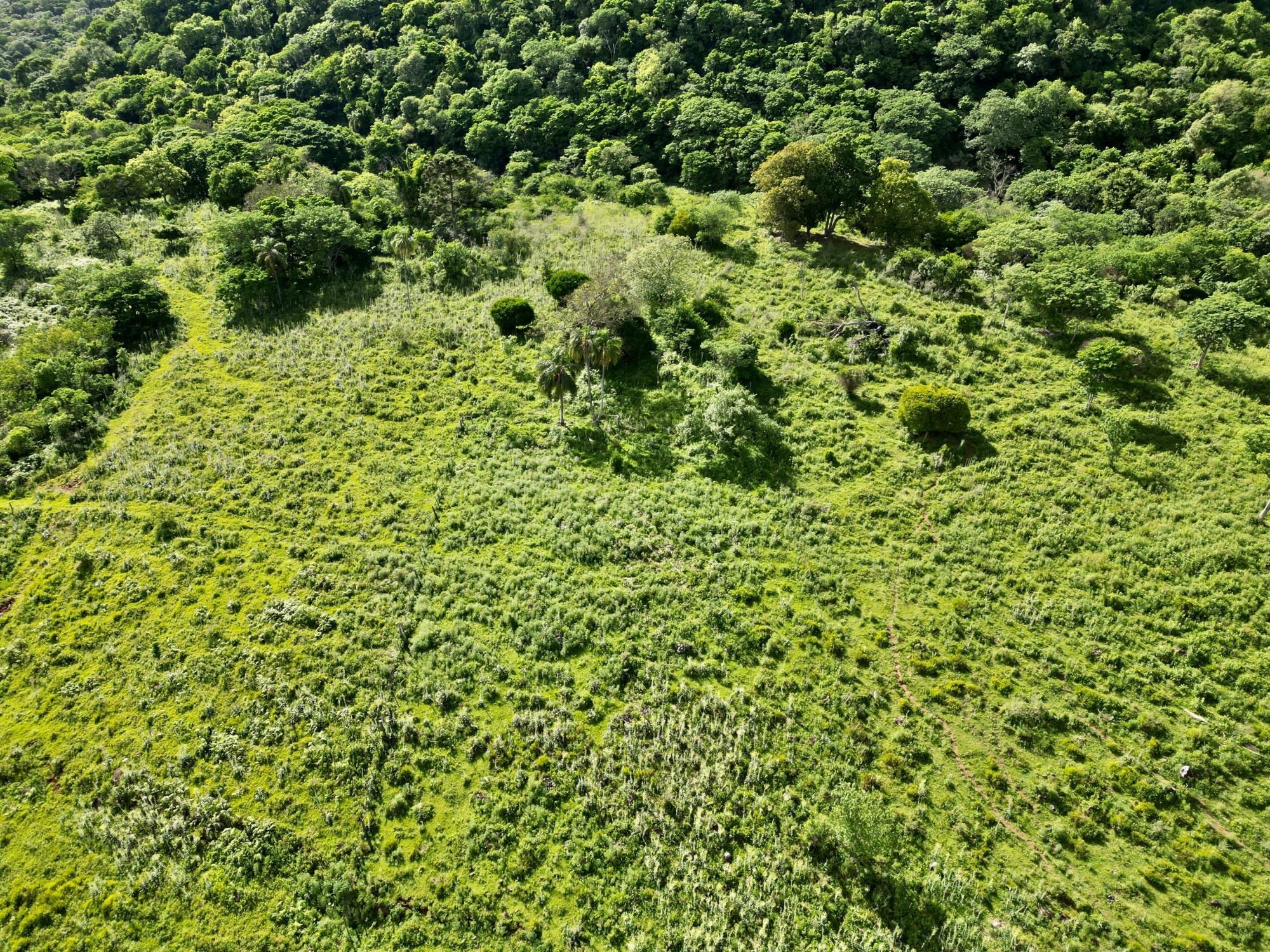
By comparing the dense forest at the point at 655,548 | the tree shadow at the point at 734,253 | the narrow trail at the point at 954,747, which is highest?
the tree shadow at the point at 734,253

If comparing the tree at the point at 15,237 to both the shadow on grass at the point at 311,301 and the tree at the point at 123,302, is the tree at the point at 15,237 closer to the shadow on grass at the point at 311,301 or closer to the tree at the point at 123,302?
the tree at the point at 123,302

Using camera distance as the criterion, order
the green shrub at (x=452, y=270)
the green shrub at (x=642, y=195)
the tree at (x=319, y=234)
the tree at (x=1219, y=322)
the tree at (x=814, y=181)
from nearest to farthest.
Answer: the tree at (x=1219, y=322)
the tree at (x=319, y=234)
the tree at (x=814, y=181)
the green shrub at (x=452, y=270)
the green shrub at (x=642, y=195)

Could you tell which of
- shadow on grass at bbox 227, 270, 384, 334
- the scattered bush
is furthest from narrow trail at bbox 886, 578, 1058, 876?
shadow on grass at bbox 227, 270, 384, 334

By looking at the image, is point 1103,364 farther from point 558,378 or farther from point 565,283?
point 565,283

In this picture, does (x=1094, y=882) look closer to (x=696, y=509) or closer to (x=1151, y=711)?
(x=1151, y=711)

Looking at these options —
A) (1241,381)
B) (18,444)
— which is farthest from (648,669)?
(1241,381)

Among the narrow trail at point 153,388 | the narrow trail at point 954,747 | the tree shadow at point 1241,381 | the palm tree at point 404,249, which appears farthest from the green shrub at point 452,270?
the tree shadow at point 1241,381

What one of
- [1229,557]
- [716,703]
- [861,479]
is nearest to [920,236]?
[861,479]

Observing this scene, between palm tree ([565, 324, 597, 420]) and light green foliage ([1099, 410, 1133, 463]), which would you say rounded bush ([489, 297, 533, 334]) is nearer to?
palm tree ([565, 324, 597, 420])
